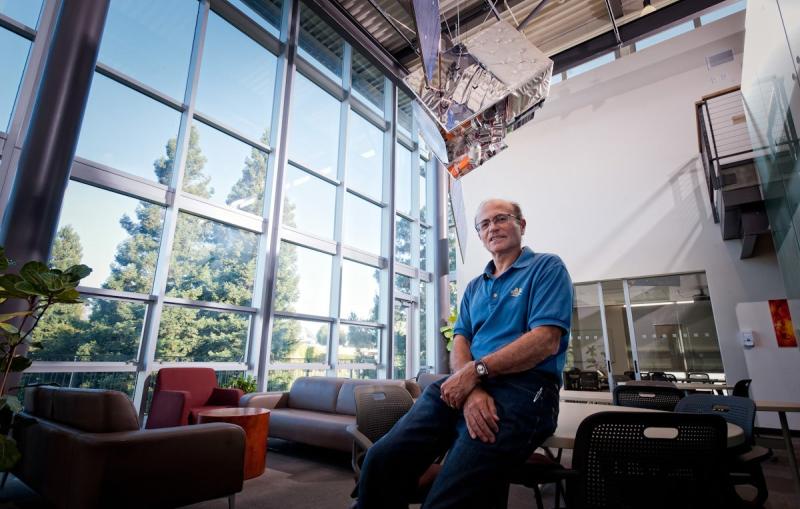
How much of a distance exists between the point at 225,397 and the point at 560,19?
838 cm

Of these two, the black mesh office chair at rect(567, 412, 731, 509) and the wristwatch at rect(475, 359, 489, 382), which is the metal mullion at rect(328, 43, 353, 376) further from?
the black mesh office chair at rect(567, 412, 731, 509)

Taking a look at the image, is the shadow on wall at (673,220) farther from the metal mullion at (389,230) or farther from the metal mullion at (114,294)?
the metal mullion at (114,294)

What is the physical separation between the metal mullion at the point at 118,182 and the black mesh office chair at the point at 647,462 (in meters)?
5.18

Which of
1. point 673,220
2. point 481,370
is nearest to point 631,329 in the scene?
point 673,220

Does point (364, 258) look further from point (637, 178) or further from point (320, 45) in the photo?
point (637, 178)

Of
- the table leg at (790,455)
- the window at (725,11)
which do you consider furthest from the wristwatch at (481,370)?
the window at (725,11)

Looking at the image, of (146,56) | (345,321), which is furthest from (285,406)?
(146,56)

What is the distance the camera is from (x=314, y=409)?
15.3 ft

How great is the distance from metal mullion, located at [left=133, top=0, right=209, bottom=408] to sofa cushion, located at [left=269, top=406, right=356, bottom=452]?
1.56 meters

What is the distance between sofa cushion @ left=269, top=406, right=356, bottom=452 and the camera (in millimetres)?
3541

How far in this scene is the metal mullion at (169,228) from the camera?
14.8 feet

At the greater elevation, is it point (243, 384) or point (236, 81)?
point (236, 81)

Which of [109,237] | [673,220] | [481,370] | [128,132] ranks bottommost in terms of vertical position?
[481,370]

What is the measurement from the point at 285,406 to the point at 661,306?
6237mm
